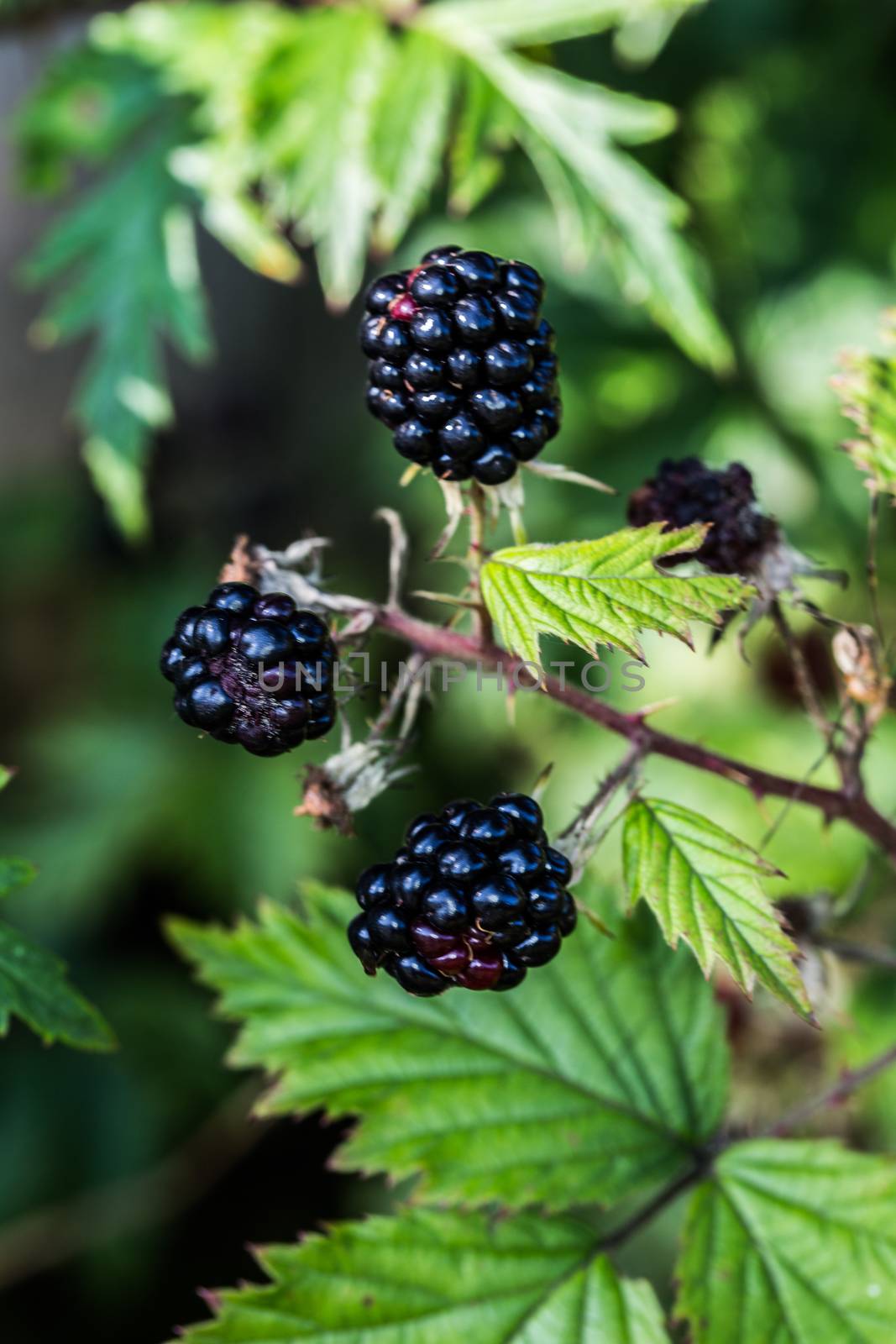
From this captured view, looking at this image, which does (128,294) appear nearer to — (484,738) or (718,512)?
(484,738)

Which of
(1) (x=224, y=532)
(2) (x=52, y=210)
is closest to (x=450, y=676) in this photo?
(1) (x=224, y=532)

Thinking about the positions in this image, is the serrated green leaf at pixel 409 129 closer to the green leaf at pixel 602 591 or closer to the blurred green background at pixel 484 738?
the blurred green background at pixel 484 738

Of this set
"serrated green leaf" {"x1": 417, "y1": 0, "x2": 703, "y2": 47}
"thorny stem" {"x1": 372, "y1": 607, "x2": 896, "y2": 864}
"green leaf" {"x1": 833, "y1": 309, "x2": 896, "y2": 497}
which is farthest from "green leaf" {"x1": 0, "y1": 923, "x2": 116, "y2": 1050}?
"serrated green leaf" {"x1": 417, "y1": 0, "x2": 703, "y2": 47}

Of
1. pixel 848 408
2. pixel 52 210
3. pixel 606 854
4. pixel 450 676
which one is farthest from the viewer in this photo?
pixel 52 210

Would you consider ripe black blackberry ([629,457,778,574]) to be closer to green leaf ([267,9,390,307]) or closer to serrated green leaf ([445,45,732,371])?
serrated green leaf ([445,45,732,371])

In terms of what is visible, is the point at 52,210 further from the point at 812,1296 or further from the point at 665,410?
the point at 812,1296

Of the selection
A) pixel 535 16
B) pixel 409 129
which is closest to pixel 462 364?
pixel 409 129
